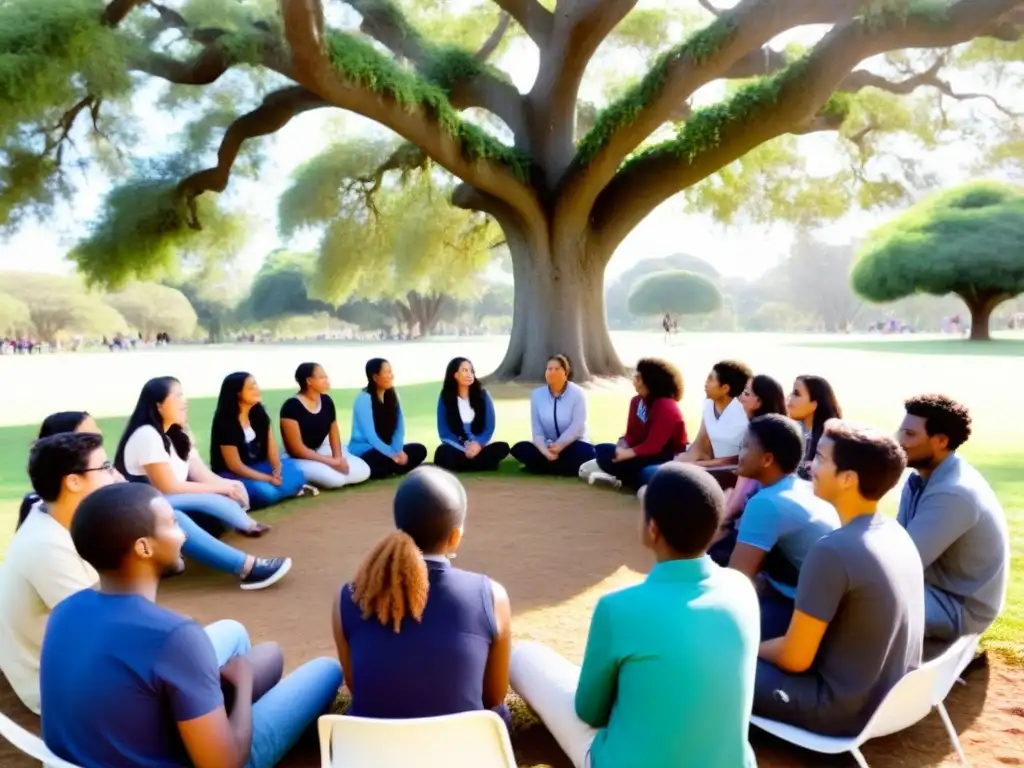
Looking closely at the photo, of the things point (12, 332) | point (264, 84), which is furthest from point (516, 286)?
point (12, 332)

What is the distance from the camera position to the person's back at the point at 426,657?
2322mm

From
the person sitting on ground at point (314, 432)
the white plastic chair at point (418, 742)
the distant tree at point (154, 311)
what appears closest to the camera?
the white plastic chair at point (418, 742)

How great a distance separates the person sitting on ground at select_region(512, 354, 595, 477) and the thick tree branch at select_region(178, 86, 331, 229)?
9.93 m

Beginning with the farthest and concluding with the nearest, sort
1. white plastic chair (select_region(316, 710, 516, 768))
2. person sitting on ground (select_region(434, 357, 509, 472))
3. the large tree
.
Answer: the large tree
person sitting on ground (select_region(434, 357, 509, 472))
white plastic chair (select_region(316, 710, 516, 768))

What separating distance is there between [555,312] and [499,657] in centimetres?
1424

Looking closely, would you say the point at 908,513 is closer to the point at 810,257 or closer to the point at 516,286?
the point at 516,286

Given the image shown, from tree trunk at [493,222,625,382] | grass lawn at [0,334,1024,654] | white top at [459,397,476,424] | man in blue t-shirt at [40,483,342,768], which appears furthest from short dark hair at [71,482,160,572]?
tree trunk at [493,222,625,382]

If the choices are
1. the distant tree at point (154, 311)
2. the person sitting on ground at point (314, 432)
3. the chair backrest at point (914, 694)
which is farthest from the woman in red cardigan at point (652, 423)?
the distant tree at point (154, 311)

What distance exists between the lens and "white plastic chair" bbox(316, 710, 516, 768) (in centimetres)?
193

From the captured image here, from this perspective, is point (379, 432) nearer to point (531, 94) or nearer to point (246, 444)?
point (246, 444)

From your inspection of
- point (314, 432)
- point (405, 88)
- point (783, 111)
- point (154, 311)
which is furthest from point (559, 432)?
point (154, 311)

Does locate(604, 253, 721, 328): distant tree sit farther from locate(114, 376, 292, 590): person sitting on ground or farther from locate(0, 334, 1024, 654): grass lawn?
locate(114, 376, 292, 590): person sitting on ground

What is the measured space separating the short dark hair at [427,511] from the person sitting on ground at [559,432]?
17.3 ft

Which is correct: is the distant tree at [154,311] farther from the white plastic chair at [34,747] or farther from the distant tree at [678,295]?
the white plastic chair at [34,747]
